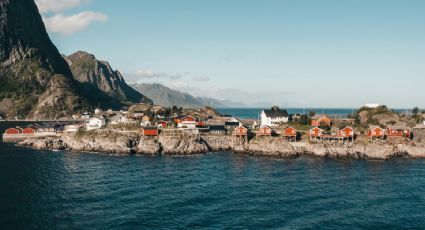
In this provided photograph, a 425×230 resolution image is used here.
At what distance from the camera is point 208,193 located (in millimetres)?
65375

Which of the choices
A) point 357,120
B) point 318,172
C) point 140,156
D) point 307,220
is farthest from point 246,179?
point 357,120

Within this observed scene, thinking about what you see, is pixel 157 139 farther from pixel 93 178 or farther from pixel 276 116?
pixel 276 116

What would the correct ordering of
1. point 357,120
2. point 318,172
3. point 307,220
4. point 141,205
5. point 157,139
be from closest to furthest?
1. point 307,220
2. point 141,205
3. point 318,172
4. point 157,139
5. point 357,120

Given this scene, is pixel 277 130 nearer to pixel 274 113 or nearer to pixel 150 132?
pixel 274 113

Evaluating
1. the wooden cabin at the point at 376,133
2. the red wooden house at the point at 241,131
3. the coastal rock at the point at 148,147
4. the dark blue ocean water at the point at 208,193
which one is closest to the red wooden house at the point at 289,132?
the red wooden house at the point at 241,131

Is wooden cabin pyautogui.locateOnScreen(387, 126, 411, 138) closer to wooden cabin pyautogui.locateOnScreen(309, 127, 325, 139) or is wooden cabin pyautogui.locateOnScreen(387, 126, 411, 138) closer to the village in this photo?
the village

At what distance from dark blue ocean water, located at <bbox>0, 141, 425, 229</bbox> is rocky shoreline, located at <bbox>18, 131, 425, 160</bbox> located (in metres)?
7.36

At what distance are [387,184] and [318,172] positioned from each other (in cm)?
1490

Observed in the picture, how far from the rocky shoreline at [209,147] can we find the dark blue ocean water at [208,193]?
736 centimetres

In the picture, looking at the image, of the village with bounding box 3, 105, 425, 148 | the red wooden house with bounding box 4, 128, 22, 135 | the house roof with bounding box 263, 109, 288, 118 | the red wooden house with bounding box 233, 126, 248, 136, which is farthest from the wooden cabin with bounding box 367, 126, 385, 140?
the red wooden house with bounding box 4, 128, 22, 135

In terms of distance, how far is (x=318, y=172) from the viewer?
8300cm

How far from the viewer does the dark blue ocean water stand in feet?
169

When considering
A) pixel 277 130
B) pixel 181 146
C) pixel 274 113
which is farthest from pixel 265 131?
pixel 274 113

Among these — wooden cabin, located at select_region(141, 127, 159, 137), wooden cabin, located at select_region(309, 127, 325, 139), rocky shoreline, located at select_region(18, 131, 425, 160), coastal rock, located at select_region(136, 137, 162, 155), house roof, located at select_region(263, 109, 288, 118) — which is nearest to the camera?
rocky shoreline, located at select_region(18, 131, 425, 160)
